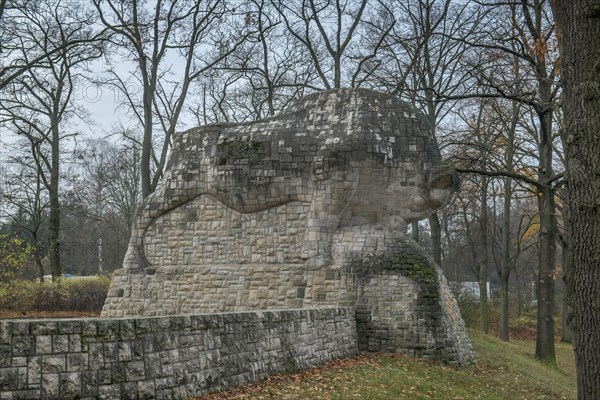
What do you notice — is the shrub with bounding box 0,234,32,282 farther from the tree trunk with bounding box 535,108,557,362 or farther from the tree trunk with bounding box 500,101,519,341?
the tree trunk with bounding box 500,101,519,341

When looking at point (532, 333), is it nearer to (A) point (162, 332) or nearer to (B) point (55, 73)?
(B) point (55, 73)

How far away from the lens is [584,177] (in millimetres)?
6227

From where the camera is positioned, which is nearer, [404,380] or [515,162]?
[404,380]

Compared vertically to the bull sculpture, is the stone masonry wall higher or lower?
lower

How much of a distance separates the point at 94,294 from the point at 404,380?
16024 millimetres

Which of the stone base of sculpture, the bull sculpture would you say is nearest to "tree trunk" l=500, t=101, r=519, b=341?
the bull sculpture

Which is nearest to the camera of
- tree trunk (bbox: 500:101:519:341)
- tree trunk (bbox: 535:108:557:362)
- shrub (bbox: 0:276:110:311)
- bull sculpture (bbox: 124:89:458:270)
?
bull sculpture (bbox: 124:89:458:270)

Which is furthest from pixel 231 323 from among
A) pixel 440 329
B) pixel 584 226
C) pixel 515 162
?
pixel 515 162

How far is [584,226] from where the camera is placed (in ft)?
20.4

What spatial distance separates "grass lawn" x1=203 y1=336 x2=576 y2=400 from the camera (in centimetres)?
877

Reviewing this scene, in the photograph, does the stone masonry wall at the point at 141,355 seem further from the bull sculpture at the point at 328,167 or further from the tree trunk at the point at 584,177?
the bull sculpture at the point at 328,167

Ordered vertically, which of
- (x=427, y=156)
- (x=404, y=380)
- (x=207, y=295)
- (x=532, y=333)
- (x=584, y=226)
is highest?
(x=427, y=156)

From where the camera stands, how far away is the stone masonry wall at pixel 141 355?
6.17m

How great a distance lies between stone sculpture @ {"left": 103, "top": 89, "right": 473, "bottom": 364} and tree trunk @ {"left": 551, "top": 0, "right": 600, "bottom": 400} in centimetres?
722
